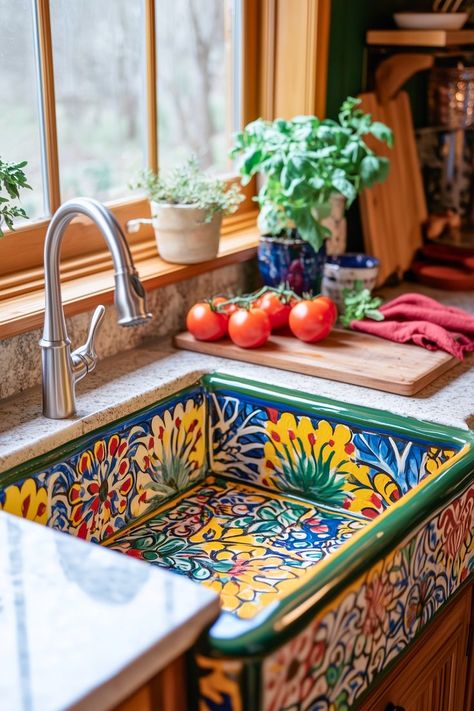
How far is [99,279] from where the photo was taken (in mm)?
1690

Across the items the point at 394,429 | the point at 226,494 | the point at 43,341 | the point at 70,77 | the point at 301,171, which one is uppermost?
the point at 70,77

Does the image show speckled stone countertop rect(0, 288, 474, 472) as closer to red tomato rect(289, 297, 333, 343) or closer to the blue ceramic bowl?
red tomato rect(289, 297, 333, 343)

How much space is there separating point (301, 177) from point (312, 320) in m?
0.27

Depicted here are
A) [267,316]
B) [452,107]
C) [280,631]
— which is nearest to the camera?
[280,631]

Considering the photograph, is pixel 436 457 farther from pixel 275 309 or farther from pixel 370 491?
pixel 275 309

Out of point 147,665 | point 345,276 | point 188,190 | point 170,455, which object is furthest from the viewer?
point 345,276

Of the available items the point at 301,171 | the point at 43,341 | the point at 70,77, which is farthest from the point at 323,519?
the point at 70,77

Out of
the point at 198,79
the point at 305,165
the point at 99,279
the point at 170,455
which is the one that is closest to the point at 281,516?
the point at 170,455

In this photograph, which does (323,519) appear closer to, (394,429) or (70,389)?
(394,429)

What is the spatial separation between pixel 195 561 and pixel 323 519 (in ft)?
0.79

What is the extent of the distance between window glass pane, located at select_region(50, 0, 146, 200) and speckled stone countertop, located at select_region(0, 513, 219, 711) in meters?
0.90

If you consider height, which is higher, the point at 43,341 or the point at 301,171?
the point at 301,171

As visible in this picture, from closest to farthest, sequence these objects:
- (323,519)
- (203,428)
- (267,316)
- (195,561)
Result: (195,561), (323,519), (203,428), (267,316)

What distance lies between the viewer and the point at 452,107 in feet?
7.59
